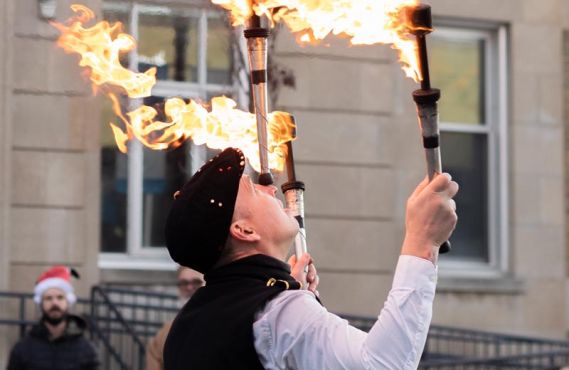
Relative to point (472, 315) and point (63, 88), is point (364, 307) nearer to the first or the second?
point (472, 315)

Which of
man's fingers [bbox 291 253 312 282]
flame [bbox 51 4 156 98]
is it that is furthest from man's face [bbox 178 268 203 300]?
man's fingers [bbox 291 253 312 282]

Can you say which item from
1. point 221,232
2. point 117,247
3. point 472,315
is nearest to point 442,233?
point 221,232

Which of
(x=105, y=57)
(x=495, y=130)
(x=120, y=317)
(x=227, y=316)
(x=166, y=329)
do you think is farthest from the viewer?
(x=495, y=130)

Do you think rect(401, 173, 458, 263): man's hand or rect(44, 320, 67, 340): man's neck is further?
rect(44, 320, 67, 340): man's neck

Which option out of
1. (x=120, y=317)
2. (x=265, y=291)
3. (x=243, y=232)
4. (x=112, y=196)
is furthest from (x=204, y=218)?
(x=112, y=196)

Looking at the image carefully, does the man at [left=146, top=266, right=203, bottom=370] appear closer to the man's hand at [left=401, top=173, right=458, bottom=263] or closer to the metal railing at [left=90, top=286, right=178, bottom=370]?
the metal railing at [left=90, top=286, right=178, bottom=370]

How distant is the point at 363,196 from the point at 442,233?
405 inches

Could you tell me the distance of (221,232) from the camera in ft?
12.6

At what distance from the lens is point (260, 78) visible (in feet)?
13.9

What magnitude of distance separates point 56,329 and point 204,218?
6.23 m

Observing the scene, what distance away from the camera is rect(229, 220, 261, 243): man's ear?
3863mm

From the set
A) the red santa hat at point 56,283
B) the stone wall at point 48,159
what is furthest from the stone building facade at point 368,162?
the red santa hat at point 56,283

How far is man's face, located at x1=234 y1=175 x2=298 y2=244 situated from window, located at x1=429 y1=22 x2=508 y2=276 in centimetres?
1086

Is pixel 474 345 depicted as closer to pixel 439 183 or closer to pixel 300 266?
pixel 300 266
